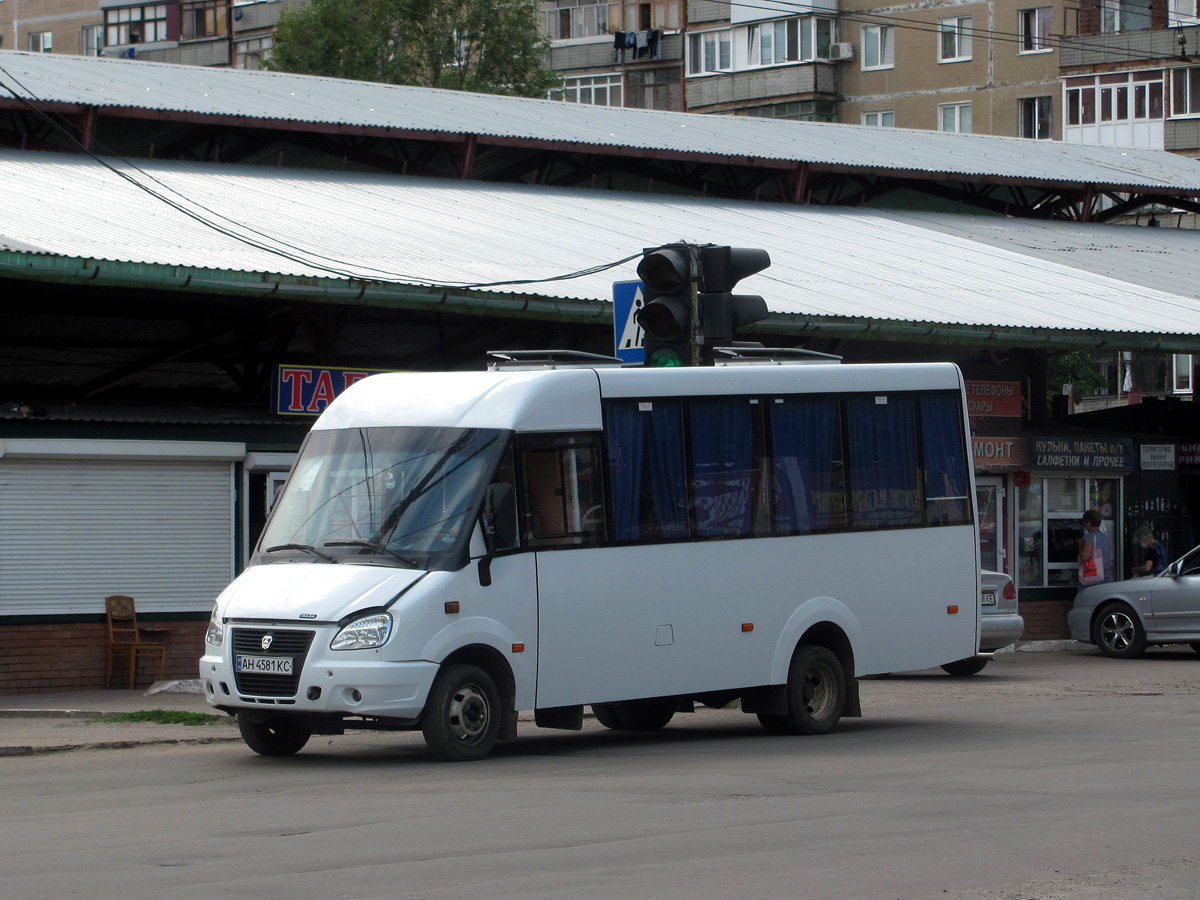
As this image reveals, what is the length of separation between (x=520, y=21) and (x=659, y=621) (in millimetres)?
46851

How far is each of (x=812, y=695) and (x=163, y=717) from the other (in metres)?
5.33

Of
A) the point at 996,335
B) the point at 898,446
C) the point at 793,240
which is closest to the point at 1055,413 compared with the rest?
the point at 793,240

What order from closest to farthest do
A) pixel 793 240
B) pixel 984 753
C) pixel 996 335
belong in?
1. pixel 984 753
2. pixel 996 335
3. pixel 793 240

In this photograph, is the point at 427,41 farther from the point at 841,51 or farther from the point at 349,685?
the point at 349,685

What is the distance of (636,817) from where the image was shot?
9.70 meters

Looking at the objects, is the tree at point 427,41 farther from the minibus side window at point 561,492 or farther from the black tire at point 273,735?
the black tire at point 273,735

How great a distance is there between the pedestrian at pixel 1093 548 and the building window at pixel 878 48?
46667mm

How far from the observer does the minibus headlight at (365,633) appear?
11773mm

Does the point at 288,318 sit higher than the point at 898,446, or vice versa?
the point at 288,318

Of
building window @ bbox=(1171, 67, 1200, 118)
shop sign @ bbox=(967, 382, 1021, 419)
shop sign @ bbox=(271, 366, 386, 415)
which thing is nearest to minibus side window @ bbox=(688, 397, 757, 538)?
shop sign @ bbox=(271, 366, 386, 415)

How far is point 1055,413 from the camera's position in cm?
3167

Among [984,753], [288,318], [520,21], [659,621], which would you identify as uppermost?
[520,21]

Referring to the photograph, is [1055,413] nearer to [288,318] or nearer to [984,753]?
[288,318]

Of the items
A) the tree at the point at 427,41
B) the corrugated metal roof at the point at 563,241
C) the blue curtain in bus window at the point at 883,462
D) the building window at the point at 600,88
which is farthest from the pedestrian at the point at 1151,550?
the building window at the point at 600,88
